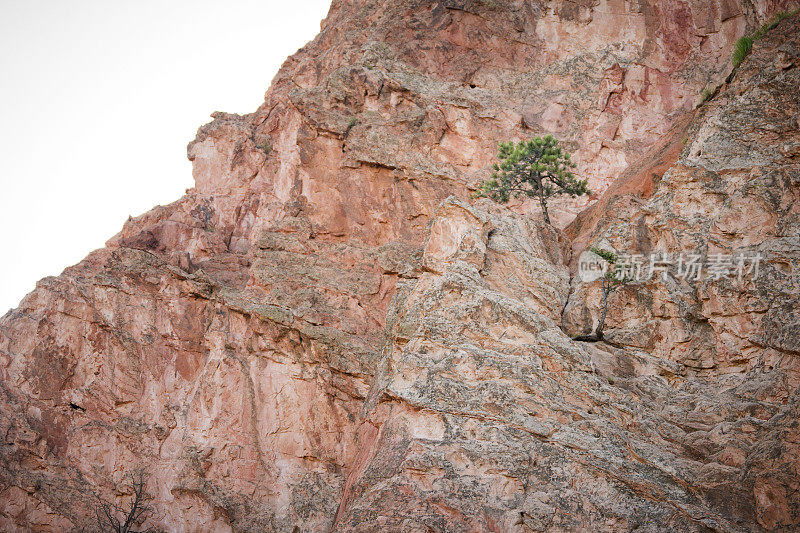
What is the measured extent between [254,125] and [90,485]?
2214 centimetres

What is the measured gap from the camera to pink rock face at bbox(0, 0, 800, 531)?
1841 cm

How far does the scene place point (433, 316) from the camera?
73.1 feet

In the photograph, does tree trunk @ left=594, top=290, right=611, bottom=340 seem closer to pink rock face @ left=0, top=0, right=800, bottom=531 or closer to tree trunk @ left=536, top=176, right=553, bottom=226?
pink rock face @ left=0, top=0, right=800, bottom=531

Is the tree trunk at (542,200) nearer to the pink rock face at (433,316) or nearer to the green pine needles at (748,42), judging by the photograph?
the pink rock face at (433,316)

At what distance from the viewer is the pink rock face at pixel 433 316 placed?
18406 mm

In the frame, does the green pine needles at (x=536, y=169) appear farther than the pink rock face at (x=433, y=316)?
Yes

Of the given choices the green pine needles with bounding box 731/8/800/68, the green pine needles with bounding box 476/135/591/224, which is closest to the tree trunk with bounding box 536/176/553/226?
the green pine needles with bounding box 476/135/591/224

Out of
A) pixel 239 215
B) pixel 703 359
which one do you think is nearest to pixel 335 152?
pixel 239 215

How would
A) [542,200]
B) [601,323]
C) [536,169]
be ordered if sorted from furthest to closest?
[536,169] → [542,200] → [601,323]

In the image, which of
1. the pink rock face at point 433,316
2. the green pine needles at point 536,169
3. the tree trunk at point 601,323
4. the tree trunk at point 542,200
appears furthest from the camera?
the green pine needles at point 536,169

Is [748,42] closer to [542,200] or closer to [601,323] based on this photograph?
[542,200]

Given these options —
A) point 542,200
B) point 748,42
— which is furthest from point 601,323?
point 748,42

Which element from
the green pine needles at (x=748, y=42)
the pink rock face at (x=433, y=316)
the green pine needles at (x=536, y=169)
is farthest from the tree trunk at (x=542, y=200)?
the green pine needles at (x=748, y=42)

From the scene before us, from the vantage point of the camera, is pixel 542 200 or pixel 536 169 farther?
pixel 536 169
